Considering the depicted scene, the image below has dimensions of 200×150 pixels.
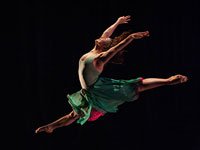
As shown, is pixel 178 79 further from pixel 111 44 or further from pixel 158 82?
pixel 111 44

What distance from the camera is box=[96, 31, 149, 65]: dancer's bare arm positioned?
9.54 feet

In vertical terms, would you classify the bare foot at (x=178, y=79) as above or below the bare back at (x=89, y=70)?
below

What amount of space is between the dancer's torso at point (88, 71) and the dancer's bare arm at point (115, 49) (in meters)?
0.06

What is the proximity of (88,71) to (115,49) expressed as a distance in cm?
30

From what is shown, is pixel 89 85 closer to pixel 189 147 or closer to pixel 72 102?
pixel 72 102

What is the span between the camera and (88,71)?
122 inches

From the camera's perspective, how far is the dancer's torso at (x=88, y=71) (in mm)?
3059

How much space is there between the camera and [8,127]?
3.83 meters

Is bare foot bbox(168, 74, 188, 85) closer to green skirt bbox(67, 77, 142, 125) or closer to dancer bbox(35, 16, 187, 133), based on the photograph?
dancer bbox(35, 16, 187, 133)

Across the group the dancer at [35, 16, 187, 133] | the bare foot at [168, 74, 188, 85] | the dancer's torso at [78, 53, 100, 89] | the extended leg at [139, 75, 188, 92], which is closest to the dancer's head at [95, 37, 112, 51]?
the dancer at [35, 16, 187, 133]

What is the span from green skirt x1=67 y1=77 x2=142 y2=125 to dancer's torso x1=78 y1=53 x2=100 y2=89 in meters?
0.04

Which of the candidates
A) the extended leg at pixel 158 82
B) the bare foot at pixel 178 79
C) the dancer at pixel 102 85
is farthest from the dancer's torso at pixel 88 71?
the bare foot at pixel 178 79

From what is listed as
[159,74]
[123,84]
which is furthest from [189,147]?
[123,84]

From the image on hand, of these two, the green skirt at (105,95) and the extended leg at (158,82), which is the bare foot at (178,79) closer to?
the extended leg at (158,82)
